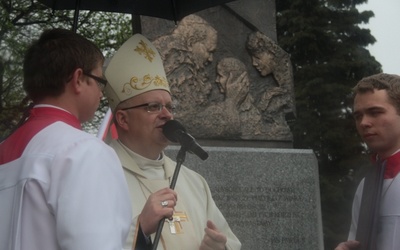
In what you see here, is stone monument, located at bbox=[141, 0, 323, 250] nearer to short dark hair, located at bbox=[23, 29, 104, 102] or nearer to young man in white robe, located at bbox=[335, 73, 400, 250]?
young man in white robe, located at bbox=[335, 73, 400, 250]

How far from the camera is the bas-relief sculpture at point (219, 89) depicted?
7688 mm

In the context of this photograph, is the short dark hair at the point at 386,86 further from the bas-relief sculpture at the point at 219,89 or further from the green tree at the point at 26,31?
the green tree at the point at 26,31

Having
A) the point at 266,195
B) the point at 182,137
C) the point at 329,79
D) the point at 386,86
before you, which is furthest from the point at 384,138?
the point at 329,79

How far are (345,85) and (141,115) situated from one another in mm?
15630

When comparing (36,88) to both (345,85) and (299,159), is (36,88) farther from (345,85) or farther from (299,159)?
(345,85)

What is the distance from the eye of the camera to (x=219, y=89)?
7.89 meters

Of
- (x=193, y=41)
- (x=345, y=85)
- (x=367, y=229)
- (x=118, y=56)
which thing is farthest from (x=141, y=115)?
(x=345, y=85)

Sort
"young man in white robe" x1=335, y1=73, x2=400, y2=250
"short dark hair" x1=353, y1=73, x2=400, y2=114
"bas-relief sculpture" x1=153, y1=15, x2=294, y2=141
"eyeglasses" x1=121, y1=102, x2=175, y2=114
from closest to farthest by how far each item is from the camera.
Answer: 1. "young man in white robe" x1=335, y1=73, x2=400, y2=250
2. "short dark hair" x1=353, y1=73, x2=400, y2=114
3. "eyeglasses" x1=121, y1=102, x2=175, y2=114
4. "bas-relief sculpture" x1=153, y1=15, x2=294, y2=141

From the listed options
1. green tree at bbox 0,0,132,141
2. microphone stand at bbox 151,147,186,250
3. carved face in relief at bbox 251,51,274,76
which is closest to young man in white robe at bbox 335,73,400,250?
microphone stand at bbox 151,147,186,250

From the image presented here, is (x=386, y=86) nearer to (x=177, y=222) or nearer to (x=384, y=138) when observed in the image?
(x=384, y=138)

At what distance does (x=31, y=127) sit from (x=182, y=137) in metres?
0.99

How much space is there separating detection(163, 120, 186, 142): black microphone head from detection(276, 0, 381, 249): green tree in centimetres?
1336

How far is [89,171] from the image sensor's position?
8.07ft

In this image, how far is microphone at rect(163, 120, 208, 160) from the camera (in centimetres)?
345
